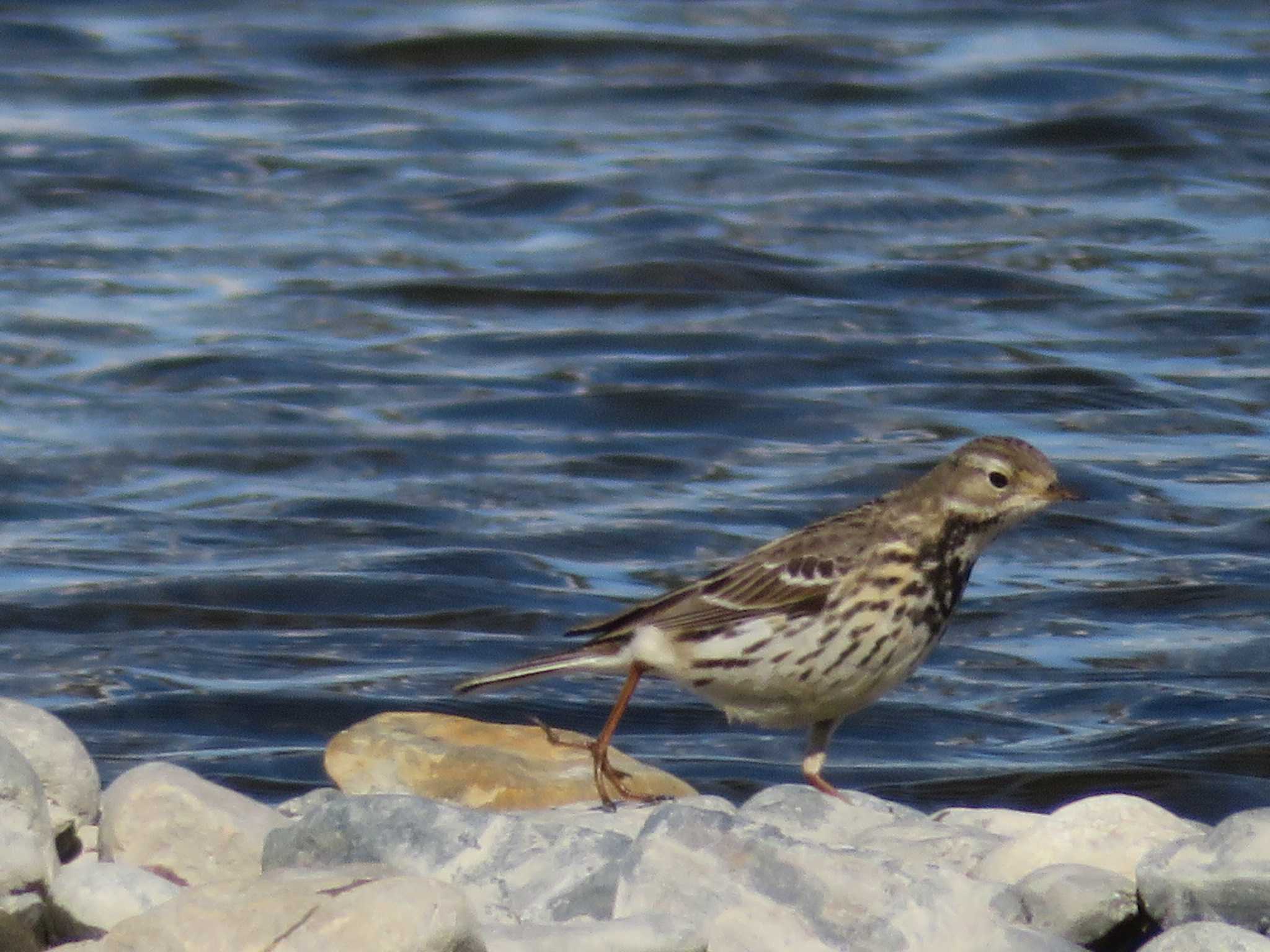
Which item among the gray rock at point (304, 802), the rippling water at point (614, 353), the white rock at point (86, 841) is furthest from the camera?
the rippling water at point (614, 353)

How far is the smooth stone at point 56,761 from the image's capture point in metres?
7.64

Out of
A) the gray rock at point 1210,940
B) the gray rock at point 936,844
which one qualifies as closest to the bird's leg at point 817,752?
the gray rock at point 936,844

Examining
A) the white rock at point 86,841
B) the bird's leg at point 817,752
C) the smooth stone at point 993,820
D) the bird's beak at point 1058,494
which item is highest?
the bird's beak at point 1058,494

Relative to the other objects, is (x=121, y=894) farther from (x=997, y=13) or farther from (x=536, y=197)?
(x=997, y=13)

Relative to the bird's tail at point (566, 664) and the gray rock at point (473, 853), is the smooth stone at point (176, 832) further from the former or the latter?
the bird's tail at point (566, 664)

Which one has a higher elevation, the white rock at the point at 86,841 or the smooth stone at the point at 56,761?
the smooth stone at the point at 56,761

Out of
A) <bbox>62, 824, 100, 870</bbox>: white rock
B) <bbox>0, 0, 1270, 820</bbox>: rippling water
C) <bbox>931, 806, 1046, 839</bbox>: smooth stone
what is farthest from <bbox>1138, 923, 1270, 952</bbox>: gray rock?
<bbox>0, 0, 1270, 820</bbox>: rippling water

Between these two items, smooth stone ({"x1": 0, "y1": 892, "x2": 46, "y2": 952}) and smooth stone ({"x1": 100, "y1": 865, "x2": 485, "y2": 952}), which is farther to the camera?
smooth stone ({"x1": 0, "y1": 892, "x2": 46, "y2": 952})

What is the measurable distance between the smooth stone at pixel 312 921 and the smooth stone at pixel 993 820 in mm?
2176

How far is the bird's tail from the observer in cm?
870

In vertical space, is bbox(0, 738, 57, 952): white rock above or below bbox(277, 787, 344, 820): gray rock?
above

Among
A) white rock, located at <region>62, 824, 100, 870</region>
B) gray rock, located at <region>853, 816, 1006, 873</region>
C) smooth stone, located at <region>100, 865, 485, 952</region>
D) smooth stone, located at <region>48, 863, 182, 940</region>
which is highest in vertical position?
smooth stone, located at <region>100, 865, 485, 952</region>

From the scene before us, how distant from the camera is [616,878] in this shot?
7.04 m

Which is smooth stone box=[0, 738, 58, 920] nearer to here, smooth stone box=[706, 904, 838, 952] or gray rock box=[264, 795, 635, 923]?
gray rock box=[264, 795, 635, 923]
